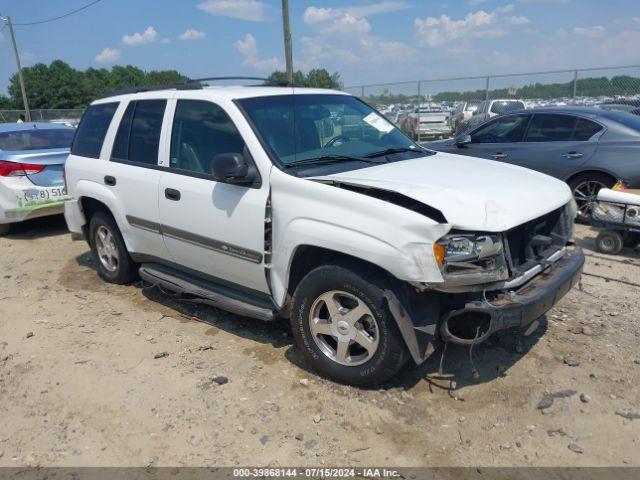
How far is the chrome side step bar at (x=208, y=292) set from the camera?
3938 mm

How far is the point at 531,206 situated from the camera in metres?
3.39

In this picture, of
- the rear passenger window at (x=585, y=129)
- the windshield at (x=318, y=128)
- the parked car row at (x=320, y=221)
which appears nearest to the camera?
the parked car row at (x=320, y=221)

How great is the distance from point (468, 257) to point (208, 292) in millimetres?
2199

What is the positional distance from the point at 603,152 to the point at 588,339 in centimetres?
414

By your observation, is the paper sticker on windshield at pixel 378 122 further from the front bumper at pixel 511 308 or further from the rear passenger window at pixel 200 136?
the front bumper at pixel 511 308

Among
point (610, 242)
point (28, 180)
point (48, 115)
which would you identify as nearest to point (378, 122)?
point (610, 242)

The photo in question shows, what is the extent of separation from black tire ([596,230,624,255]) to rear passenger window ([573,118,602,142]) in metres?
1.89

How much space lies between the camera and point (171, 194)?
4.36 meters

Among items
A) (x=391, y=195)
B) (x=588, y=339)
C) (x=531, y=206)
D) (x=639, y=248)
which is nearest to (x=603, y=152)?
(x=639, y=248)

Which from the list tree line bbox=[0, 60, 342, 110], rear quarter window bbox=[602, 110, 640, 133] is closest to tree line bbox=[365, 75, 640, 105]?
rear quarter window bbox=[602, 110, 640, 133]

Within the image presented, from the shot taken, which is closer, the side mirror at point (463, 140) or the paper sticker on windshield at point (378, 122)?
the paper sticker on windshield at point (378, 122)

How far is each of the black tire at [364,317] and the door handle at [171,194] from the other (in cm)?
139

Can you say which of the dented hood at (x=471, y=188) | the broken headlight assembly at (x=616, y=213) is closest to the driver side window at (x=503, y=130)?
the broken headlight assembly at (x=616, y=213)

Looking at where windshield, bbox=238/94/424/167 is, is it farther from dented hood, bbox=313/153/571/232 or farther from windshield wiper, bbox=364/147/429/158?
dented hood, bbox=313/153/571/232
